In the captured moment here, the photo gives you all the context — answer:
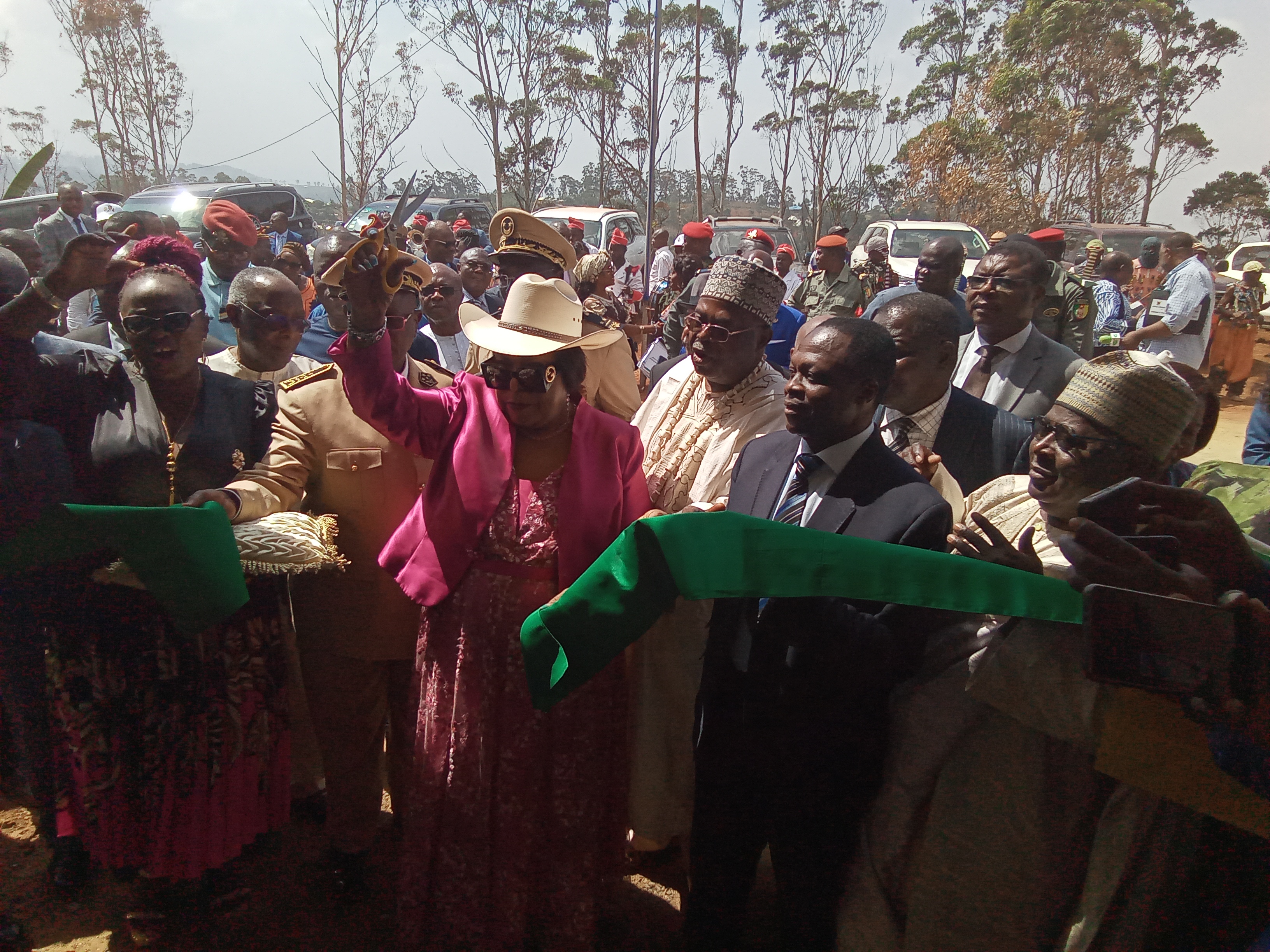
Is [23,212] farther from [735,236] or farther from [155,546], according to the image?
[155,546]

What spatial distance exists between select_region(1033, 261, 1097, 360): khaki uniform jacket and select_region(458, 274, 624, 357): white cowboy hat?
13.2 feet

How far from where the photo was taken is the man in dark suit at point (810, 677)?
85.5 inches

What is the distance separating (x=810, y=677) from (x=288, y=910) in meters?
2.17

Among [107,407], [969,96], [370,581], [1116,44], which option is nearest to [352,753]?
[370,581]

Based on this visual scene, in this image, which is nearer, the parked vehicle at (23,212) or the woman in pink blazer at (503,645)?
the woman in pink blazer at (503,645)

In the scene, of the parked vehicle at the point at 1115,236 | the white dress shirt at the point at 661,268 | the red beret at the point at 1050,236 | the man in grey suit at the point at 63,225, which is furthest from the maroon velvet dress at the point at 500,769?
the parked vehicle at the point at 1115,236

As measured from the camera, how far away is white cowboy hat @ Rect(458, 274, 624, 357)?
255 cm

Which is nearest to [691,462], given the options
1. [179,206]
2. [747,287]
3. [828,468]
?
[747,287]

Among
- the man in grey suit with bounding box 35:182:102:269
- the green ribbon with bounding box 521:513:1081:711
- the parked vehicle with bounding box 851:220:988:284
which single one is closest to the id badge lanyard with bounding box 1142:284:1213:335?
the parked vehicle with bounding box 851:220:988:284

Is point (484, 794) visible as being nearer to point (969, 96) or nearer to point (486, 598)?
point (486, 598)

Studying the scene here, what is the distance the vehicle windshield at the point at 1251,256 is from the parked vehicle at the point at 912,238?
8.14 meters

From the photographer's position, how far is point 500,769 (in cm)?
256

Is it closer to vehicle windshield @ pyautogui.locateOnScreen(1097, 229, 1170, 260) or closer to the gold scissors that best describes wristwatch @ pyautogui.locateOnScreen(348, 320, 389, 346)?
the gold scissors

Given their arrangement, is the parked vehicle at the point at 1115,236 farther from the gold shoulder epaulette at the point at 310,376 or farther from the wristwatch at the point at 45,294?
the wristwatch at the point at 45,294
